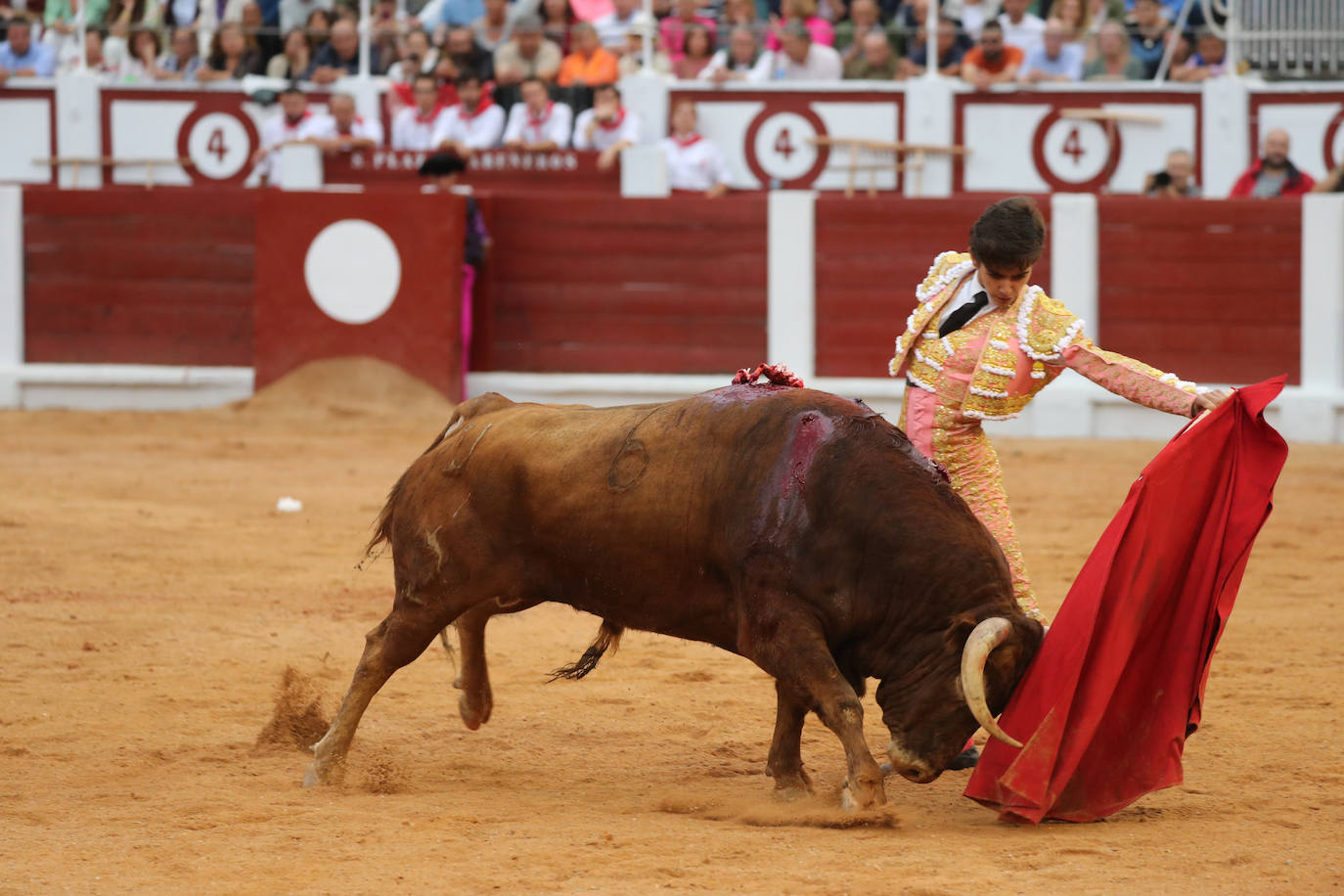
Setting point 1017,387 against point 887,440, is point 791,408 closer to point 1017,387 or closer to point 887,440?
point 887,440

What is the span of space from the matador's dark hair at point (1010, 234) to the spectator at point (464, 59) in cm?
877

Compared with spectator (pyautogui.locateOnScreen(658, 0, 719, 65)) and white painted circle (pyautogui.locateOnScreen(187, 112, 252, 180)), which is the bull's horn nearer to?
spectator (pyautogui.locateOnScreen(658, 0, 719, 65))

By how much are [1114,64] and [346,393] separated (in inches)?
210

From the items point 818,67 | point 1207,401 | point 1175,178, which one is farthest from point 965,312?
point 818,67

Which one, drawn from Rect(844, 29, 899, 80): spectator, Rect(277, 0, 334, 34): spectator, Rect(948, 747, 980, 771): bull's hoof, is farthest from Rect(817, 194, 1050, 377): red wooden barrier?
Rect(948, 747, 980, 771): bull's hoof

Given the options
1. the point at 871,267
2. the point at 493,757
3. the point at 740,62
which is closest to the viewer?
the point at 493,757

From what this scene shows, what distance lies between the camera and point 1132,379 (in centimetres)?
323

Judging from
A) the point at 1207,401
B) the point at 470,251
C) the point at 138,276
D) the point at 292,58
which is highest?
the point at 292,58

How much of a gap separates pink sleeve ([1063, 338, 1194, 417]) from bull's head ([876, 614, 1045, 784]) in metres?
0.47

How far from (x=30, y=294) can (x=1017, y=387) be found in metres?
8.40

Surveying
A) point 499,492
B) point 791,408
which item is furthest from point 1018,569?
point 499,492

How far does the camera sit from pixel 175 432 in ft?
30.3

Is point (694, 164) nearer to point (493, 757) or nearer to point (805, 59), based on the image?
point (805, 59)

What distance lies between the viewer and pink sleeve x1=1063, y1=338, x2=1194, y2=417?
3195mm
